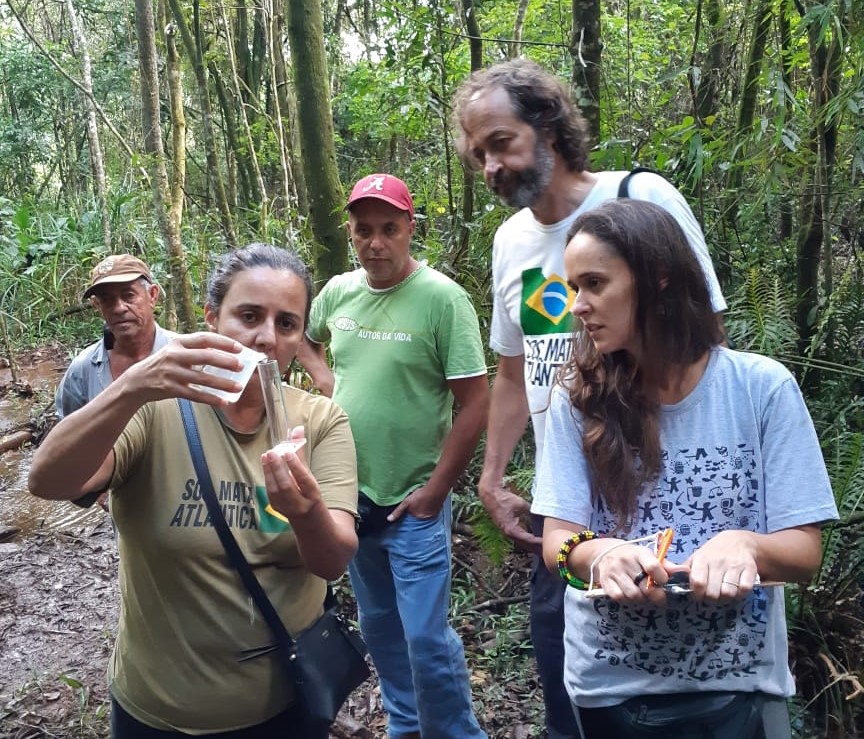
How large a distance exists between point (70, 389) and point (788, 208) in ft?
14.6

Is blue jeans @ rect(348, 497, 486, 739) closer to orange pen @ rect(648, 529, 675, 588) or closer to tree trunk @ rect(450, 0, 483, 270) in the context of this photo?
orange pen @ rect(648, 529, 675, 588)

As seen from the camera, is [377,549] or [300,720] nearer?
[300,720]

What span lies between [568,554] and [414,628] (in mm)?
1411

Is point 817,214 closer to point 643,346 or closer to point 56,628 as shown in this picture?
point 643,346

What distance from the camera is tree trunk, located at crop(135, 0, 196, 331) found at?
5.68m

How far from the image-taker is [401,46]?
5355 mm

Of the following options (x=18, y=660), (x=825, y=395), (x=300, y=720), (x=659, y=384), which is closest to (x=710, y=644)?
(x=659, y=384)

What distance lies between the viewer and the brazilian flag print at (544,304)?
7.26 feet

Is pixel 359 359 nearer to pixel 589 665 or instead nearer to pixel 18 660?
pixel 589 665

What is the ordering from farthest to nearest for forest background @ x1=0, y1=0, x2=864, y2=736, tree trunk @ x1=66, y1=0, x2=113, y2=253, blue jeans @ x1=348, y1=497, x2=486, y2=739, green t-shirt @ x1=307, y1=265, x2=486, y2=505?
tree trunk @ x1=66, y1=0, x2=113, y2=253
forest background @ x1=0, y1=0, x2=864, y2=736
green t-shirt @ x1=307, y1=265, x2=486, y2=505
blue jeans @ x1=348, y1=497, x2=486, y2=739

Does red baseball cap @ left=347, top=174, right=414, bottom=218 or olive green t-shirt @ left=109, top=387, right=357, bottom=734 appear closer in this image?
olive green t-shirt @ left=109, top=387, right=357, bottom=734

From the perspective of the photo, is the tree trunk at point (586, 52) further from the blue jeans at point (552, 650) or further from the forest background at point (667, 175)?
the blue jeans at point (552, 650)

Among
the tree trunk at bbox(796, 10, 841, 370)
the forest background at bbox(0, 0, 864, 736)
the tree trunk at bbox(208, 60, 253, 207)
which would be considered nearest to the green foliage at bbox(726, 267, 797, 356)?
the forest background at bbox(0, 0, 864, 736)

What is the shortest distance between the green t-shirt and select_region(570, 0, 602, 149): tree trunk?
120 cm
